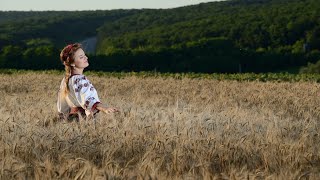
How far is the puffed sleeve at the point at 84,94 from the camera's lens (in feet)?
19.9

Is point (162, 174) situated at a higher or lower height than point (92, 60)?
higher

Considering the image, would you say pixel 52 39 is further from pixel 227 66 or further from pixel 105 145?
pixel 105 145

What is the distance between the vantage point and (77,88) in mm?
6191

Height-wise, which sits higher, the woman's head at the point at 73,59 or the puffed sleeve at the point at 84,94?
the woman's head at the point at 73,59

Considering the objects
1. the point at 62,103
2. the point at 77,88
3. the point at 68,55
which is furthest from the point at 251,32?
the point at 77,88

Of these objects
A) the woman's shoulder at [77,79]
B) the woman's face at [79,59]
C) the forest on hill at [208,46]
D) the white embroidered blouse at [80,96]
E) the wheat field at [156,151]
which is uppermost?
the woman's face at [79,59]

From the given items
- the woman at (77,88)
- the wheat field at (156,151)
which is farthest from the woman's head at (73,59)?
the wheat field at (156,151)

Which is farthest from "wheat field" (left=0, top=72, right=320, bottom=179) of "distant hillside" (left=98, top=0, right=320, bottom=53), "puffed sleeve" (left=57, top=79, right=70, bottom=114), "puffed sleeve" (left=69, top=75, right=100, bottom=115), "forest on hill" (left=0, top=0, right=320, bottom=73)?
"distant hillside" (left=98, top=0, right=320, bottom=53)

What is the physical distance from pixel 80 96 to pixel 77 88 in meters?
0.10

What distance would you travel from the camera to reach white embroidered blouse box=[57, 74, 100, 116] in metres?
6.09

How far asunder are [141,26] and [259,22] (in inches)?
1874

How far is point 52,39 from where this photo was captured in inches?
4995

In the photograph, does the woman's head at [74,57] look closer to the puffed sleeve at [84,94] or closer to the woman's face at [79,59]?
the woman's face at [79,59]

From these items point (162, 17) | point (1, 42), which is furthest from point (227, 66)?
point (162, 17)
